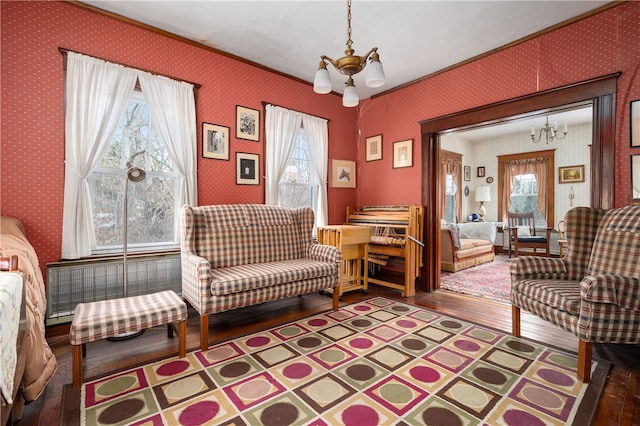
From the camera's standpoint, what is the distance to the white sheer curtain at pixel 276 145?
4223 mm

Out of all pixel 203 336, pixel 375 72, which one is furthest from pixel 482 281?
pixel 203 336

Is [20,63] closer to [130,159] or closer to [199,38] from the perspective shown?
[130,159]

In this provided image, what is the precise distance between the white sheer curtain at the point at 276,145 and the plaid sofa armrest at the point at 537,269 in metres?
2.91

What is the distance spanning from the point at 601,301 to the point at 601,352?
2.84 feet

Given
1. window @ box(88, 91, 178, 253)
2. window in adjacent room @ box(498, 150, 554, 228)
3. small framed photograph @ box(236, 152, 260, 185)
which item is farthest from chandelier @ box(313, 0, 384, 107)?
window in adjacent room @ box(498, 150, 554, 228)

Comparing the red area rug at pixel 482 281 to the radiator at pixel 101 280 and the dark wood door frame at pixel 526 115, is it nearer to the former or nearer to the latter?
the dark wood door frame at pixel 526 115

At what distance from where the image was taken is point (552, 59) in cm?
327

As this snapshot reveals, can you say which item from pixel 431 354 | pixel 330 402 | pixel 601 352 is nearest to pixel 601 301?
pixel 601 352

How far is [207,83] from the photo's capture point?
12.2 feet

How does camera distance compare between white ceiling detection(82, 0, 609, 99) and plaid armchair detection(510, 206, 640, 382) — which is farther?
white ceiling detection(82, 0, 609, 99)

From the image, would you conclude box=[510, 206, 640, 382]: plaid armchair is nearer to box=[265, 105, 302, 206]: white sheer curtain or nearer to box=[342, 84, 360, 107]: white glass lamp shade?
box=[342, 84, 360, 107]: white glass lamp shade

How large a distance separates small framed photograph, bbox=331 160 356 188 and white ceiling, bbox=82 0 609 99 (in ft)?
5.55

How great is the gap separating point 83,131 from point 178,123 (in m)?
0.89

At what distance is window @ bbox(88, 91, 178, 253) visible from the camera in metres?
3.16
